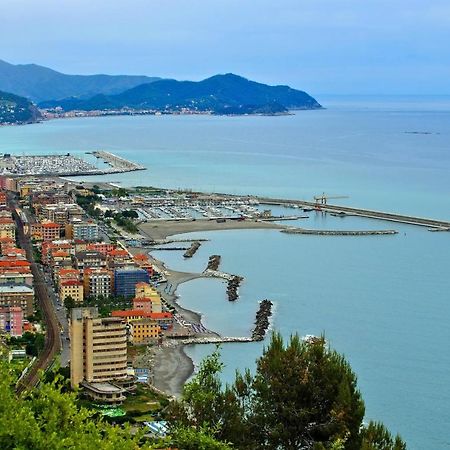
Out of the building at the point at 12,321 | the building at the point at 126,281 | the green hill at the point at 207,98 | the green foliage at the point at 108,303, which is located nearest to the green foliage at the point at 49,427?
the building at the point at 12,321

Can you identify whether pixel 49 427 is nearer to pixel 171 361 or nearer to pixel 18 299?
pixel 171 361

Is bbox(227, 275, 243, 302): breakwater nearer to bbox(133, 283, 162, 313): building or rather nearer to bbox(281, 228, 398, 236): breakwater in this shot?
bbox(133, 283, 162, 313): building

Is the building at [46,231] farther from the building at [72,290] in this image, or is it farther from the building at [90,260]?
the building at [72,290]

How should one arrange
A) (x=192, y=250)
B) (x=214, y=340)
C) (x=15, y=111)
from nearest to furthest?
(x=214, y=340) < (x=192, y=250) < (x=15, y=111)

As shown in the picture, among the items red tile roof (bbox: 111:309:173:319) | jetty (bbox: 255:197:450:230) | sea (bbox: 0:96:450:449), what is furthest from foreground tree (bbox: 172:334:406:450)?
jetty (bbox: 255:197:450:230)

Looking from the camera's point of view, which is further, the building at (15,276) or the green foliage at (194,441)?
the building at (15,276)

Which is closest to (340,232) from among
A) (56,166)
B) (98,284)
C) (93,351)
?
(98,284)
